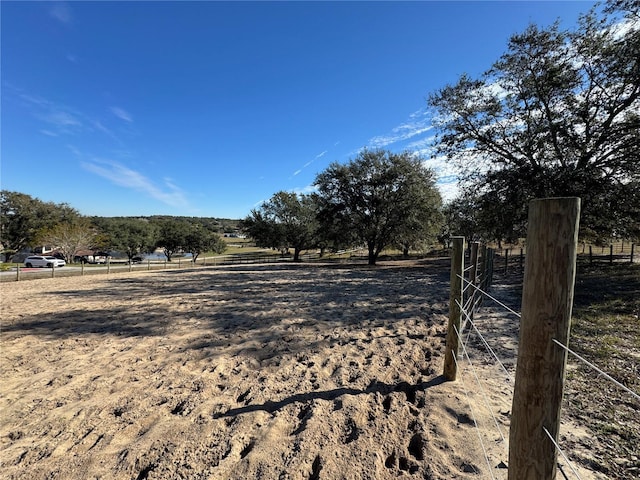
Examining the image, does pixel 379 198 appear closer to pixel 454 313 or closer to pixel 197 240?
pixel 454 313

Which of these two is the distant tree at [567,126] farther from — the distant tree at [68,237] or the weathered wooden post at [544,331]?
the distant tree at [68,237]

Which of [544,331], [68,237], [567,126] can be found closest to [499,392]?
[544,331]

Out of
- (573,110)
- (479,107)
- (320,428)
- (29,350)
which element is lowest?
(29,350)

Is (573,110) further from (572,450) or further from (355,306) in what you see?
(572,450)

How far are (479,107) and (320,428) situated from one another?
13.1 metres

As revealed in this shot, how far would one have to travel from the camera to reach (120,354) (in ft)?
14.5

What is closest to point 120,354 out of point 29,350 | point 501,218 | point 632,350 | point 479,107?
point 29,350

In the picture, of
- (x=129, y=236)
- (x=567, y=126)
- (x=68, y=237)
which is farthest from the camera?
(x=129, y=236)

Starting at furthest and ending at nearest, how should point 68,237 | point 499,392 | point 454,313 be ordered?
1. point 68,237
2. point 454,313
3. point 499,392

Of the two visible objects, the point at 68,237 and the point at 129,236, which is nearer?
the point at 68,237

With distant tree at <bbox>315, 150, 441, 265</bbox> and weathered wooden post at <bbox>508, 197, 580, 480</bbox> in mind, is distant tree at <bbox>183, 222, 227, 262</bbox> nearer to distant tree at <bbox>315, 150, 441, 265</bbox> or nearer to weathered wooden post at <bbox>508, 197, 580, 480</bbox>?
distant tree at <bbox>315, 150, 441, 265</bbox>

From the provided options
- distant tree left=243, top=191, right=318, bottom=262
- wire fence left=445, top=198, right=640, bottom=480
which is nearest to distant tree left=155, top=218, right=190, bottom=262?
distant tree left=243, top=191, right=318, bottom=262

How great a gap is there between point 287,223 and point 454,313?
3068cm

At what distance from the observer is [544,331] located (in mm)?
1375
